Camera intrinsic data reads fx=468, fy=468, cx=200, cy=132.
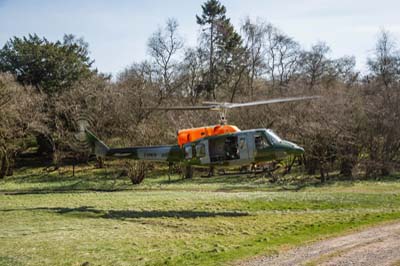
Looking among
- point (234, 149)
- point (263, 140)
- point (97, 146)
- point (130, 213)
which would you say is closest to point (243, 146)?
point (234, 149)

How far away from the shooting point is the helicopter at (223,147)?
19.3m

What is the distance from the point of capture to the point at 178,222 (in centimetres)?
1727

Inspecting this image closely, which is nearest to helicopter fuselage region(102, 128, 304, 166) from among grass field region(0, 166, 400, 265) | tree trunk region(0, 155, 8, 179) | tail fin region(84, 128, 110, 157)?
grass field region(0, 166, 400, 265)

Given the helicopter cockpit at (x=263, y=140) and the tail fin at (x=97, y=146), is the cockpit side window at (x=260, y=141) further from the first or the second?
the tail fin at (x=97, y=146)

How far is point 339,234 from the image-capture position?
47.6ft

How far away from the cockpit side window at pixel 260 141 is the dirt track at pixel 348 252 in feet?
19.4

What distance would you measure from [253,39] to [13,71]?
26351mm

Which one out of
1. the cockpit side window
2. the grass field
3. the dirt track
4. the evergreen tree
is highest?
the evergreen tree

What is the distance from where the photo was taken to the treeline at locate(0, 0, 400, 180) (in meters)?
31.7

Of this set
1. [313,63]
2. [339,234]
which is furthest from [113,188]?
[313,63]

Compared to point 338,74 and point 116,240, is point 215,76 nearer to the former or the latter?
point 338,74

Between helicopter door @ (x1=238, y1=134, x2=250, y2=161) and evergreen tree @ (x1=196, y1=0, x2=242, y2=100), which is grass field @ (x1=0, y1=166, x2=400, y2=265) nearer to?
helicopter door @ (x1=238, y1=134, x2=250, y2=161)

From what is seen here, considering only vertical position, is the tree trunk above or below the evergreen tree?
below

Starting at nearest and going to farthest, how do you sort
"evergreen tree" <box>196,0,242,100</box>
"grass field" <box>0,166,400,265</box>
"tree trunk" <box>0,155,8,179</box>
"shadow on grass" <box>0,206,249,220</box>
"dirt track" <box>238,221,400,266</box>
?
"dirt track" <box>238,221,400,266</box>
"grass field" <box>0,166,400,265</box>
"shadow on grass" <box>0,206,249,220</box>
"tree trunk" <box>0,155,8,179</box>
"evergreen tree" <box>196,0,242,100</box>
